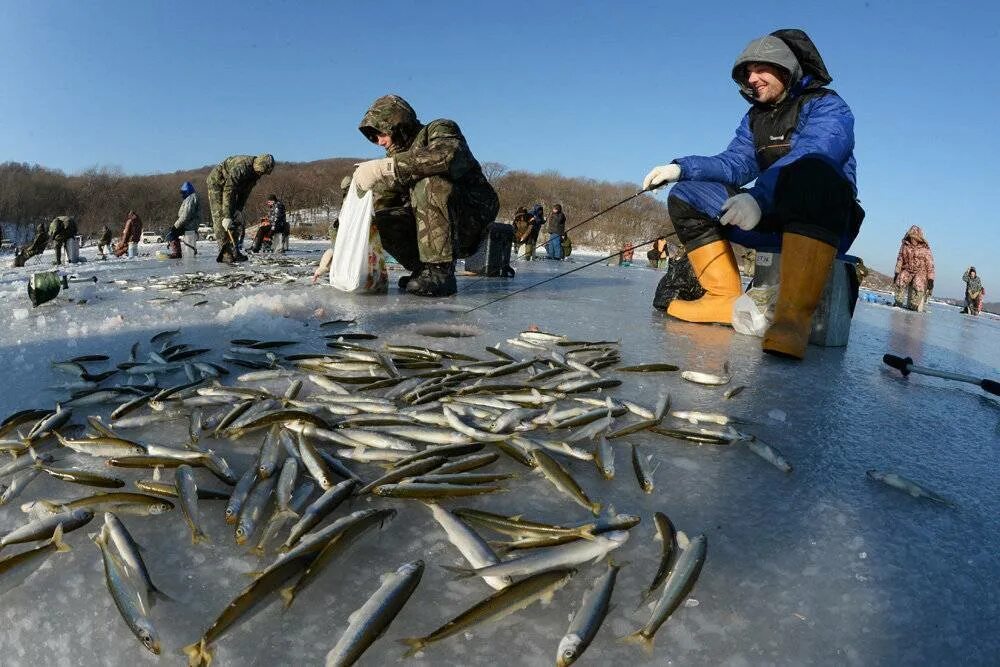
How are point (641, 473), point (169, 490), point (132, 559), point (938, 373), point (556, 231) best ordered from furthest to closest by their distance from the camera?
point (556, 231), point (938, 373), point (641, 473), point (169, 490), point (132, 559)

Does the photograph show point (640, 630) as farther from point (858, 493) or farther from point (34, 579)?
Result: point (34, 579)

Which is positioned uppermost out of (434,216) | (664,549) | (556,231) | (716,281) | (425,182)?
(556,231)

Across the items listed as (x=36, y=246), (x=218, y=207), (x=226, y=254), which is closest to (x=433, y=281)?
(x=226, y=254)

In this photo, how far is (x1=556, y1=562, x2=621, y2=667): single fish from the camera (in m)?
1.12

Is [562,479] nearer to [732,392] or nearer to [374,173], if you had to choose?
[732,392]

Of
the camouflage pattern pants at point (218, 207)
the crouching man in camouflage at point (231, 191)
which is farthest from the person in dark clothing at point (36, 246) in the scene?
the crouching man in camouflage at point (231, 191)

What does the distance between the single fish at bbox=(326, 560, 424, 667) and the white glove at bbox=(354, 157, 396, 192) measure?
582cm

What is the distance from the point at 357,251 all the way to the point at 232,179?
339 inches

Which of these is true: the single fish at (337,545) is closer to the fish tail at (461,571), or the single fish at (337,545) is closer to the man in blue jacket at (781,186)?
the fish tail at (461,571)

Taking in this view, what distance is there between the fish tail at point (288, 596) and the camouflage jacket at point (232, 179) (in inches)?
537

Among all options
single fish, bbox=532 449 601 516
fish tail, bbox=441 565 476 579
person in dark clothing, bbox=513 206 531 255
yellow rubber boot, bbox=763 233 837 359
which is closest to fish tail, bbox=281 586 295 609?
fish tail, bbox=441 565 476 579

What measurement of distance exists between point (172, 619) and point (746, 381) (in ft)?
9.80

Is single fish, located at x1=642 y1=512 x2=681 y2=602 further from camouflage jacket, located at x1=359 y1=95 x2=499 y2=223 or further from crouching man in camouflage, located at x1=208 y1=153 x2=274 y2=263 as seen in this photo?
crouching man in camouflage, located at x1=208 y1=153 x2=274 y2=263

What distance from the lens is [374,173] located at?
654cm
